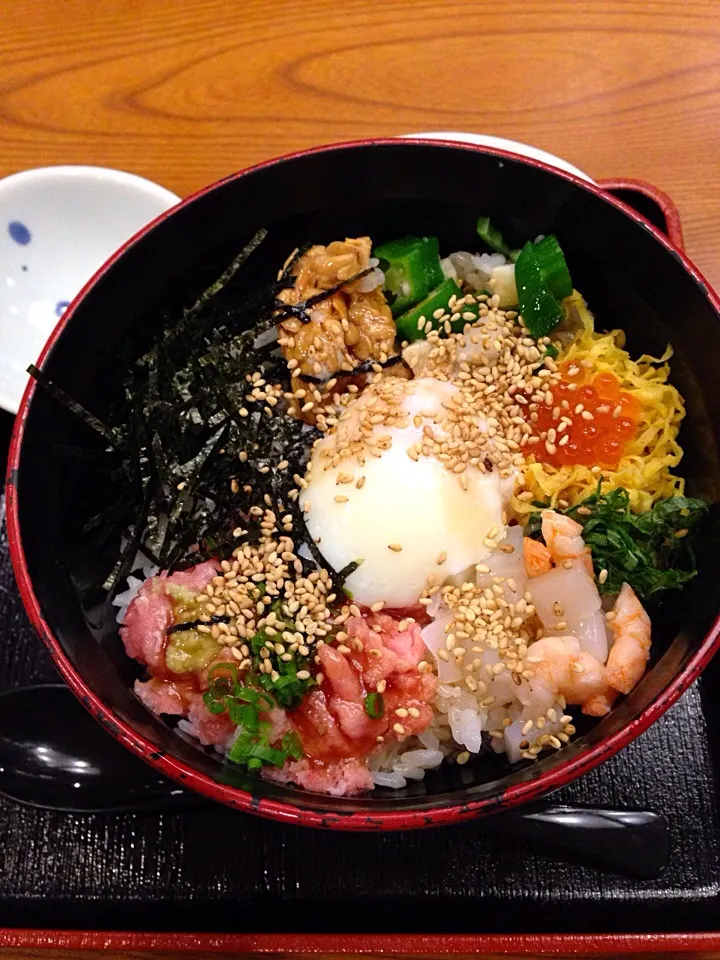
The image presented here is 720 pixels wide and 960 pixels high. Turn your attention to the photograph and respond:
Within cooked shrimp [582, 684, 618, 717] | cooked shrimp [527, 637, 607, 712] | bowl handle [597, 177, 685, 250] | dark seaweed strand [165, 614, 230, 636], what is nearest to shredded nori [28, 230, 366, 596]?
dark seaweed strand [165, 614, 230, 636]

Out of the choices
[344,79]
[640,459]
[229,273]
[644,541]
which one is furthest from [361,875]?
[344,79]

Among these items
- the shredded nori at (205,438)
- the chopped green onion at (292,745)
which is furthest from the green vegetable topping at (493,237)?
the chopped green onion at (292,745)

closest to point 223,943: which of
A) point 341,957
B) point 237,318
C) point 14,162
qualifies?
point 341,957

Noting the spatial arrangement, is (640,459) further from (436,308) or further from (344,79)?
(344,79)

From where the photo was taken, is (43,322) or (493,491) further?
(43,322)

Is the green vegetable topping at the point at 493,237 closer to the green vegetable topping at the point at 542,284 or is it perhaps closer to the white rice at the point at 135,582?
the green vegetable topping at the point at 542,284

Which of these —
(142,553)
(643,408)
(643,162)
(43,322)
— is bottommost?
(142,553)

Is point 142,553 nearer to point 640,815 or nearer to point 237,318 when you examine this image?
A: point 237,318
